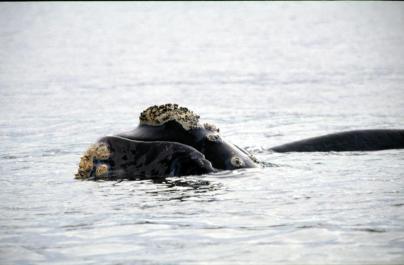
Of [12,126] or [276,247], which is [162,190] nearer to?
[276,247]

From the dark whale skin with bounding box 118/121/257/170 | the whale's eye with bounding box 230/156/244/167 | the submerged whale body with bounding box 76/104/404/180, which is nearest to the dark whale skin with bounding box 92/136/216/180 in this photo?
the submerged whale body with bounding box 76/104/404/180

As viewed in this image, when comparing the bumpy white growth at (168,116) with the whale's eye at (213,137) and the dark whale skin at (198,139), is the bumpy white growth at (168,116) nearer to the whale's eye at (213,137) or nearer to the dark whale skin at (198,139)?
the dark whale skin at (198,139)

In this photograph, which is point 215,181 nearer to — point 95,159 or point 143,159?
point 143,159

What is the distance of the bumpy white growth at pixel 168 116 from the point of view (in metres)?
11.9

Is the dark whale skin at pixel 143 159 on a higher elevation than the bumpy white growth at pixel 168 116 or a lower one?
lower

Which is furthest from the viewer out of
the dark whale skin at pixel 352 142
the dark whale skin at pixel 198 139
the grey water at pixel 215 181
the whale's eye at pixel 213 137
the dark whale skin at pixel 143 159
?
the dark whale skin at pixel 352 142

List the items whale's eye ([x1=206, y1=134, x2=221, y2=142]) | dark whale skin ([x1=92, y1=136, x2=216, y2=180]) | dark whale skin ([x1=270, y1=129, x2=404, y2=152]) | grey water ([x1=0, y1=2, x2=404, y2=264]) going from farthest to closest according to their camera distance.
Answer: dark whale skin ([x1=270, y1=129, x2=404, y2=152]) < whale's eye ([x1=206, y1=134, x2=221, y2=142]) < dark whale skin ([x1=92, y1=136, x2=216, y2=180]) < grey water ([x1=0, y1=2, x2=404, y2=264])

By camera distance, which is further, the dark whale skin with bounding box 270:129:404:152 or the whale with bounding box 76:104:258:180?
the dark whale skin with bounding box 270:129:404:152

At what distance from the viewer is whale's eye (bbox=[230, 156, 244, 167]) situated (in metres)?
12.1

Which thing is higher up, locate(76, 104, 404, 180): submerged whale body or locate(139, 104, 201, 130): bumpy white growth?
locate(139, 104, 201, 130): bumpy white growth

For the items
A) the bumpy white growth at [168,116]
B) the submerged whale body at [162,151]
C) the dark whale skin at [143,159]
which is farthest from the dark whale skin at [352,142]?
the dark whale skin at [143,159]

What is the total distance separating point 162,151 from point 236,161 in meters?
1.01

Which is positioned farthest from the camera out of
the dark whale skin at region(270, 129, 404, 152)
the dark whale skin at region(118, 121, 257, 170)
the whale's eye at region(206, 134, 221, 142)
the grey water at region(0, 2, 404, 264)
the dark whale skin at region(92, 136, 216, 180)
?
the dark whale skin at region(270, 129, 404, 152)

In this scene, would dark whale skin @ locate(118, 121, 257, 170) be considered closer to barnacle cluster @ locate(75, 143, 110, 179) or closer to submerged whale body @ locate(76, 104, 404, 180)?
submerged whale body @ locate(76, 104, 404, 180)
